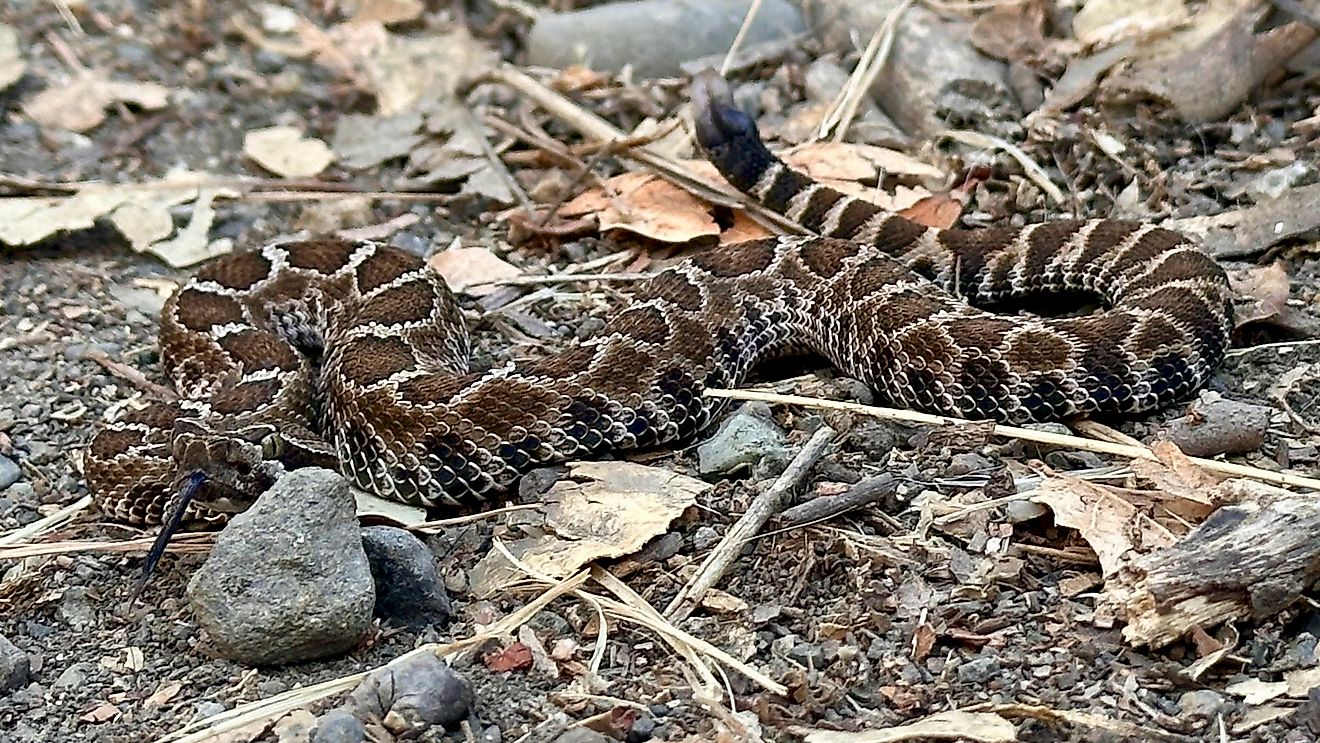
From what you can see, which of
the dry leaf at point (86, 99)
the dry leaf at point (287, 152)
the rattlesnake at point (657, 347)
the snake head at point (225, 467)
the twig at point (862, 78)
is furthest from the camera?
the dry leaf at point (86, 99)

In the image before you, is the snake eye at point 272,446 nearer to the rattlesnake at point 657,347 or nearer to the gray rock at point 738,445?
the rattlesnake at point 657,347

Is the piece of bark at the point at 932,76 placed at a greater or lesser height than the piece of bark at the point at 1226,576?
greater

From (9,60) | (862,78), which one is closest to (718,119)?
(862,78)

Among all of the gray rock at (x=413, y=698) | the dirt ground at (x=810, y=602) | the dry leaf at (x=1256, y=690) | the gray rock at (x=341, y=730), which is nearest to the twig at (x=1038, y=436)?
the dirt ground at (x=810, y=602)

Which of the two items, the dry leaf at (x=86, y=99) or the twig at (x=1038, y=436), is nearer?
the twig at (x=1038, y=436)

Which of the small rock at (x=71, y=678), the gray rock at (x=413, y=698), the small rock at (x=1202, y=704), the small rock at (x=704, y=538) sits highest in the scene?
the small rock at (x=1202, y=704)

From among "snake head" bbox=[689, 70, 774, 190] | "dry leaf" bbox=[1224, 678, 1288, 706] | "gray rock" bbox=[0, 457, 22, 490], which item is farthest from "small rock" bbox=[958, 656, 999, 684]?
"gray rock" bbox=[0, 457, 22, 490]

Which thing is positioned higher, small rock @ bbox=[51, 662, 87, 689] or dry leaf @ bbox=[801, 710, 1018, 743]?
dry leaf @ bbox=[801, 710, 1018, 743]

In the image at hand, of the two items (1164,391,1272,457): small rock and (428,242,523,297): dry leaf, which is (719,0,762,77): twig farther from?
(1164,391,1272,457): small rock
